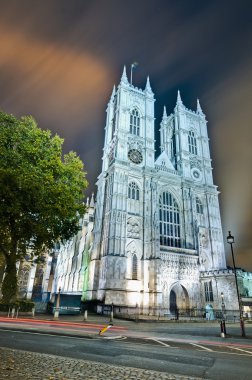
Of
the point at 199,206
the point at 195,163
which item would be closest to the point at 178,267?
the point at 199,206

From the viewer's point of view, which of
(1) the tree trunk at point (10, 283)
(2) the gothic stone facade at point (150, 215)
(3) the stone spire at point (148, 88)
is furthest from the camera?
(3) the stone spire at point (148, 88)

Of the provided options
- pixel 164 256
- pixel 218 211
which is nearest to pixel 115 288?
pixel 164 256

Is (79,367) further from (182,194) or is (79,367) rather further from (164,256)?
(182,194)

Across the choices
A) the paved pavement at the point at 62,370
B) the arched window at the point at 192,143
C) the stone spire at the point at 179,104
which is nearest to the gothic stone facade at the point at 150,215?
the arched window at the point at 192,143

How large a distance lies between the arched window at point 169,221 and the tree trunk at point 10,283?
2227cm

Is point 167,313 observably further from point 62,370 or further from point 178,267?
point 62,370

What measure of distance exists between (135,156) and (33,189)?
26427 millimetres

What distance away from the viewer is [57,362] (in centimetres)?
486

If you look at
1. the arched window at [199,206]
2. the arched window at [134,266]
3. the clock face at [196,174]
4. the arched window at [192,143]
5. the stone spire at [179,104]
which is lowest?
the arched window at [134,266]

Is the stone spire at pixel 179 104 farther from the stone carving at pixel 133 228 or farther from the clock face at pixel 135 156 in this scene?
the stone carving at pixel 133 228

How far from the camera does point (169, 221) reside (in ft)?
129

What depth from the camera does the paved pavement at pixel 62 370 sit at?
12.8 feet

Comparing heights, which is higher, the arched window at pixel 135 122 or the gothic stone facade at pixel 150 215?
the arched window at pixel 135 122

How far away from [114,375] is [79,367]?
29.9 inches
